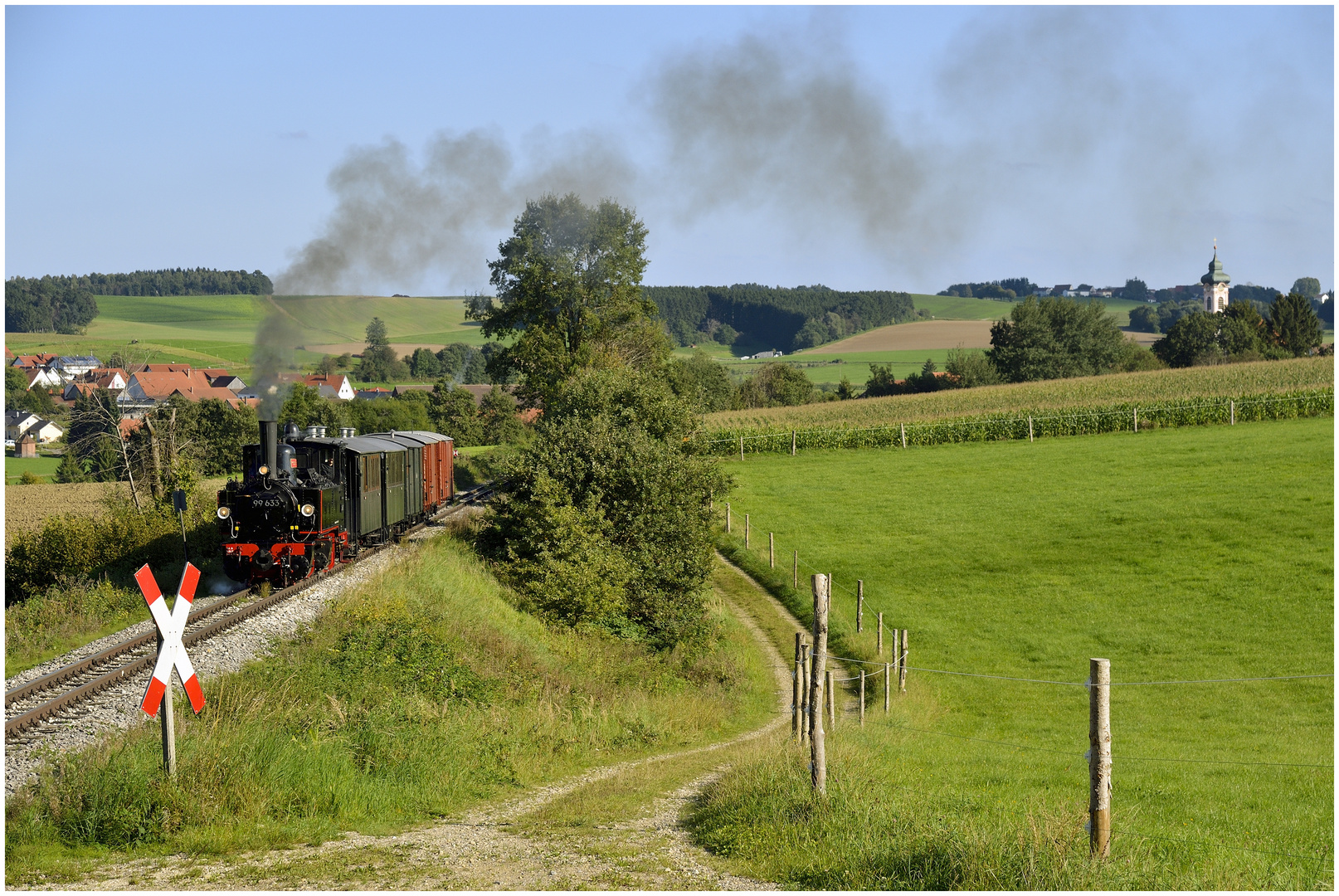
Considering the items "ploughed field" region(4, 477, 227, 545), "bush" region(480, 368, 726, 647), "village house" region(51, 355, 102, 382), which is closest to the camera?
"bush" region(480, 368, 726, 647)

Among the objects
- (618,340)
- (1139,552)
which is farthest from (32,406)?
(1139,552)

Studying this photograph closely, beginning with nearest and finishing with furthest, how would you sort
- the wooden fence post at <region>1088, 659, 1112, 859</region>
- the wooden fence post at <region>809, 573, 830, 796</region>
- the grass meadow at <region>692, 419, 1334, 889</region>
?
the wooden fence post at <region>1088, 659, 1112, 859</region>, the grass meadow at <region>692, 419, 1334, 889</region>, the wooden fence post at <region>809, 573, 830, 796</region>

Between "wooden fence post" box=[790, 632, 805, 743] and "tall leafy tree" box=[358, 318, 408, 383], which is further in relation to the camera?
"tall leafy tree" box=[358, 318, 408, 383]

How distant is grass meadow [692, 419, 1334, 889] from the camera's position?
27.9 feet

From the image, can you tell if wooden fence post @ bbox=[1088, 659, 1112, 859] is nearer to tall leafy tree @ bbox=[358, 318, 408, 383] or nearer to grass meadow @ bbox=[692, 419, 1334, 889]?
grass meadow @ bbox=[692, 419, 1334, 889]

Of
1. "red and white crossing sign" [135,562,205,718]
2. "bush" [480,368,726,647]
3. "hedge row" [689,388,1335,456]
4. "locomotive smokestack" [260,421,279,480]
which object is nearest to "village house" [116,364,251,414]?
"hedge row" [689,388,1335,456]

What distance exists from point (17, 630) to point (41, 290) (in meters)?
150

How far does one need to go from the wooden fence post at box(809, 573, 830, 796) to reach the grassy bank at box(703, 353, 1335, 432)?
42.1m

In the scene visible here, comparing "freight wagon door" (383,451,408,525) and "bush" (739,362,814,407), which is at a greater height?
"bush" (739,362,814,407)

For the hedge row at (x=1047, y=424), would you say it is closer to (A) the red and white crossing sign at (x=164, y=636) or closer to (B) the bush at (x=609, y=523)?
(B) the bush at (x=609, y=523)

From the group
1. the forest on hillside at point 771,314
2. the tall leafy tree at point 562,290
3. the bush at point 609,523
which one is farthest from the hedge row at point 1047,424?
the forest on hillside at point 771,314

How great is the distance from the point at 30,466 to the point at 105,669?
71.0m

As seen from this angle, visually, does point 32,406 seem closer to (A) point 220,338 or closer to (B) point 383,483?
(A) point 220,338

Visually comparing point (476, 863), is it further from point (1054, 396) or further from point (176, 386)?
point (176, 386)
